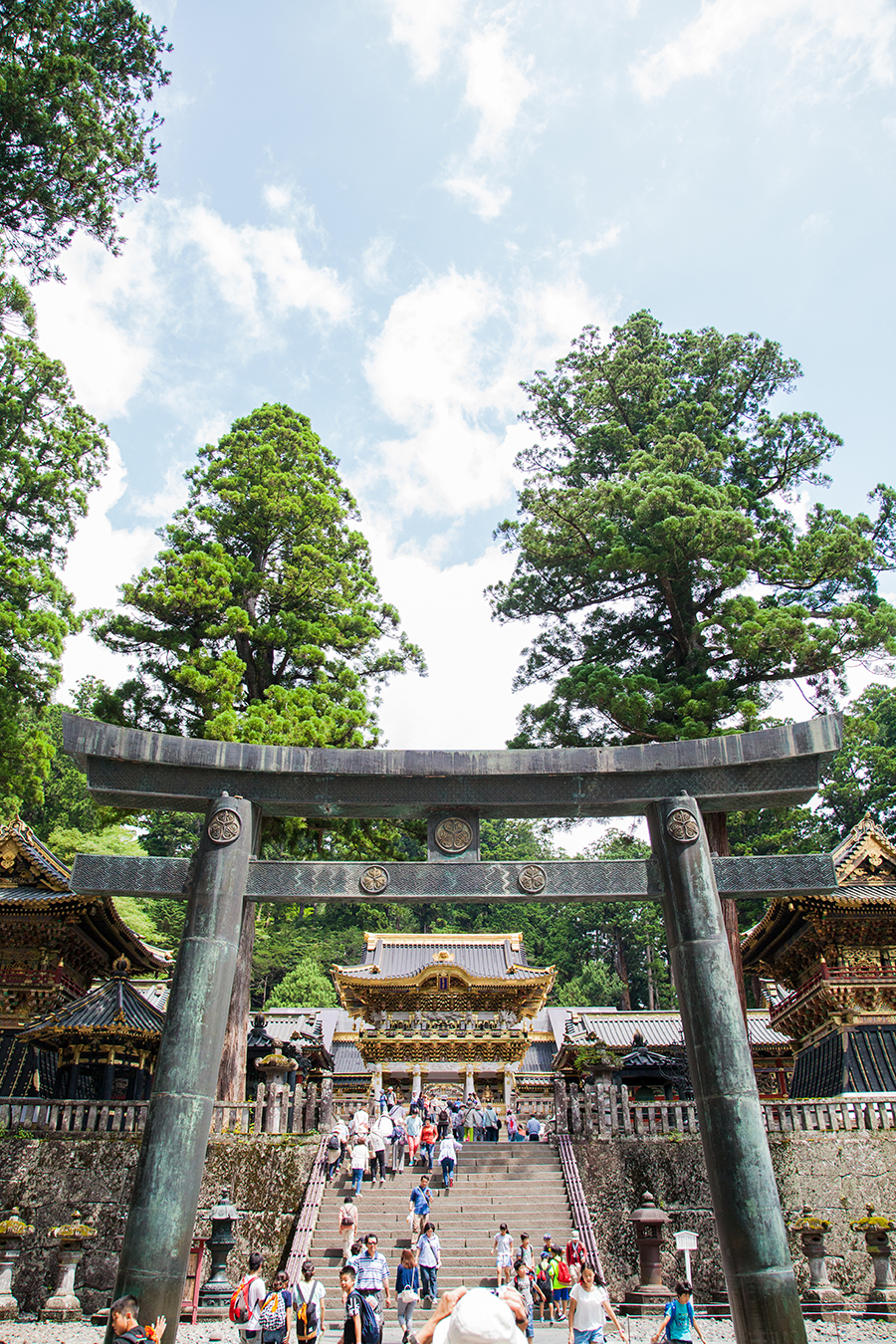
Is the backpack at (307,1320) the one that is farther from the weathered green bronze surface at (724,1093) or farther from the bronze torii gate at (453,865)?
the weathered green bronze surface at (724,1093)

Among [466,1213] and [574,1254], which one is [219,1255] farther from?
[574,1254]

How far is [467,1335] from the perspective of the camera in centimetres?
237

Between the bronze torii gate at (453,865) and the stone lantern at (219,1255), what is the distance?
19.3 feet

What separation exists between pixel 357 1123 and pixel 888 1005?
8.98 metres

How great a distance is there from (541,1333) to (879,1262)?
178 inches

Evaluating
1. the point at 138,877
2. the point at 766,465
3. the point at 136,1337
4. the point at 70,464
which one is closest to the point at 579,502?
the point at 766,465

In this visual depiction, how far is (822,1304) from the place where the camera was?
10281 millimetres

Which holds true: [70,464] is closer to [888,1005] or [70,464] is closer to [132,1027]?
[132,1027]

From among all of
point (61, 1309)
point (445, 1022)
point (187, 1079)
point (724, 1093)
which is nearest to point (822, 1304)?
point (724, 1093)

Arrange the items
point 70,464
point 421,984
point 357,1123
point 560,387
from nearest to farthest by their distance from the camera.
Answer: point 357,1123 → point 70,464 → point 560,387 → point 421,984

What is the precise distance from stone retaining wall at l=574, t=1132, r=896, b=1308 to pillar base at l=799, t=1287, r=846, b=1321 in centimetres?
54

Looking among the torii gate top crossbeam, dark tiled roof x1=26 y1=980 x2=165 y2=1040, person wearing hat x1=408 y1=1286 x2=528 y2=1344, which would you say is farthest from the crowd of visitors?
dark tiled roof x1=26 y1=980 x2=165 y2=1040

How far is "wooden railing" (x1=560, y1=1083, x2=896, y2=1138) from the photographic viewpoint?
484 inches

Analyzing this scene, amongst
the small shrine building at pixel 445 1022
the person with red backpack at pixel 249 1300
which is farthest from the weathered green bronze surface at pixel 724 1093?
the small shrine building at pixel 445 1022
